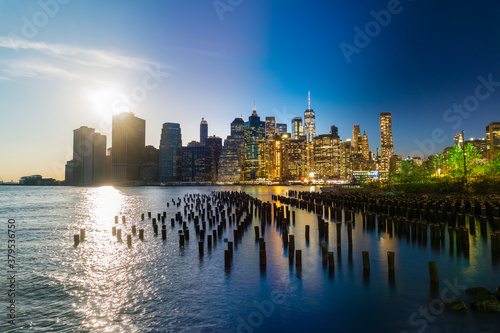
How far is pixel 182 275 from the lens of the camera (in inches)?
615

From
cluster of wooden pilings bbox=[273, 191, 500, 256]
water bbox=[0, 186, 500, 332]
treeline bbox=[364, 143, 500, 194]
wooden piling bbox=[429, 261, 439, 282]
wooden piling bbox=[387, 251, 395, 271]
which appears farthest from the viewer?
treeline bbox=[364, 143, 500, 194]

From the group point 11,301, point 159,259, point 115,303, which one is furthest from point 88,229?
point 115,303

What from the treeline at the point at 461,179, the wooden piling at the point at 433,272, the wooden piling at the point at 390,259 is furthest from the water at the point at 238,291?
the treeline at the point at 461,179

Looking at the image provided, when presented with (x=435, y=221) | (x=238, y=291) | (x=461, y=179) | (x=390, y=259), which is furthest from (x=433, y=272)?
(x=461, y=179)

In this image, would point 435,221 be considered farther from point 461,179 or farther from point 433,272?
point 461,179

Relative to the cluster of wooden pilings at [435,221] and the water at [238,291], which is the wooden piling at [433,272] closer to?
the water at [238,291]

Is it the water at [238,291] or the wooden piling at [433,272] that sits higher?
the wooden piling at [433,272]

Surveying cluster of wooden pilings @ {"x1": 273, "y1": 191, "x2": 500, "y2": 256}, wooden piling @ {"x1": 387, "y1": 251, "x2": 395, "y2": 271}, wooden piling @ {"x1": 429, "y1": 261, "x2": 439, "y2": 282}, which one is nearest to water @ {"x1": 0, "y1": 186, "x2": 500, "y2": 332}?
wooden piling @ {"x1": 429, "y1": 261, "x2": 439, "y2": 282}

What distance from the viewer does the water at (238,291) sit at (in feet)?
34.2

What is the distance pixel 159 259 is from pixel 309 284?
9.54 meters

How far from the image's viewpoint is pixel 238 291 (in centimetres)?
1348

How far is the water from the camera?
34.2 ft

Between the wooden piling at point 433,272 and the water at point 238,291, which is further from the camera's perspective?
the wooden piling at point 433,272

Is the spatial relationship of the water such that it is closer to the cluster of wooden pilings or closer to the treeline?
the cluster of wooden pilings
